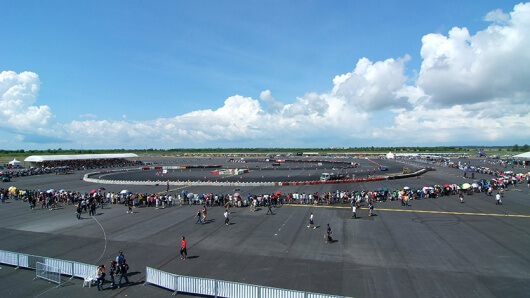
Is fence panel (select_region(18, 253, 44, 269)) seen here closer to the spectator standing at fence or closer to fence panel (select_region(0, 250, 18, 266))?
fence panel (select_region(0, 250, 18, 266))

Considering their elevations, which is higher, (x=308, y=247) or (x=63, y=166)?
(x=63, y=166)

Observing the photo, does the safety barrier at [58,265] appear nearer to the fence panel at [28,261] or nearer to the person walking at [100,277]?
the fence panel at [28,261]

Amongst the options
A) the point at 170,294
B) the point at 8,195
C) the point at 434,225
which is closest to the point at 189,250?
the point at 170,294

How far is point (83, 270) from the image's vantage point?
48.5ft

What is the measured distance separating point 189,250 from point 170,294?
217 inches

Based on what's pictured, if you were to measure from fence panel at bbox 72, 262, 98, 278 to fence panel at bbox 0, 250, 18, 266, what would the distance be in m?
4.01

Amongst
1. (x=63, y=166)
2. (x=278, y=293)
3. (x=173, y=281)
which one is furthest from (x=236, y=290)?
(x=63, y=166)

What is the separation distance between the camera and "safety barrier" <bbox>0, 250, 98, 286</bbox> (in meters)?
14.7

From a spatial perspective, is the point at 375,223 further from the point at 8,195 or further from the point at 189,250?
the point at 8,195

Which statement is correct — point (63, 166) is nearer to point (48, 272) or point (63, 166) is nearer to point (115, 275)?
point (48, 272)

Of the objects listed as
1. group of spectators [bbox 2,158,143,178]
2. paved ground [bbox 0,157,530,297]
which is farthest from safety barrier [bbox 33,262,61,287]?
group of spectators [bbox 2,158,143,178]

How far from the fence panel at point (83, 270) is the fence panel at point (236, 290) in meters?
6.22

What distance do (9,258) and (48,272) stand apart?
136 inches

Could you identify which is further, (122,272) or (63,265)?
(63,265)
